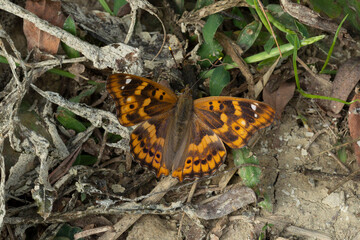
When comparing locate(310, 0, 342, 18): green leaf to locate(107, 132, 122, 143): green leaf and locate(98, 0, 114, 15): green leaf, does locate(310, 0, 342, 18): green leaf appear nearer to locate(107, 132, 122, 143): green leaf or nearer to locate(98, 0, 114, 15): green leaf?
locate(98, 0, 114, 15): green leaf

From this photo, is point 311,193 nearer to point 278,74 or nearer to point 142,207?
point 278,74

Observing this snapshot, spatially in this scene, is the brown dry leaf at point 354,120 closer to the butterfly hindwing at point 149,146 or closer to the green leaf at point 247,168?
the green leaf at point 247,168

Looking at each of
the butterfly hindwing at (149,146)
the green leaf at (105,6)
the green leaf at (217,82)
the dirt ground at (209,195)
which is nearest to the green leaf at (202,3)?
the green leaf at (217,82)

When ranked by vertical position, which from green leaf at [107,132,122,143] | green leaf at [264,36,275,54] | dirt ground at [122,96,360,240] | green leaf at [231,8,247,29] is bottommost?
dirt ground at [122,96,360,240]

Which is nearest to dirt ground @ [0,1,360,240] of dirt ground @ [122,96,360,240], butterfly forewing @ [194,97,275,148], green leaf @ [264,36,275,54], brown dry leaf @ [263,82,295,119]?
dirt ground @ [122,96,360,240]

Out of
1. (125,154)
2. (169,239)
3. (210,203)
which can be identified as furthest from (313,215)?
(125,154)
